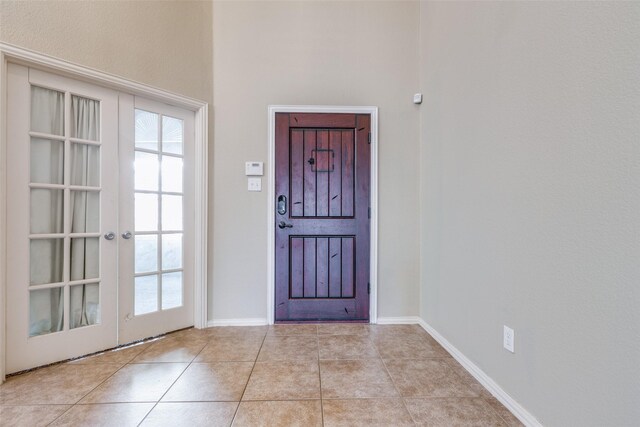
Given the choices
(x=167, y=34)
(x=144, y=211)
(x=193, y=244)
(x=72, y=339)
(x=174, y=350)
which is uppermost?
(x=167, y=34)

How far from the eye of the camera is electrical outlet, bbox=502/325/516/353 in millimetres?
1456

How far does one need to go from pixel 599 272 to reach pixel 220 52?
2.98 meters

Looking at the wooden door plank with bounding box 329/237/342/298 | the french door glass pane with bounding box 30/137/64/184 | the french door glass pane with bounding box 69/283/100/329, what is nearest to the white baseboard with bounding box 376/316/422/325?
the wooden door plank with bounding box 329/237/342/298

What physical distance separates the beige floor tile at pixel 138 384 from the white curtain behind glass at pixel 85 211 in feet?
1.78

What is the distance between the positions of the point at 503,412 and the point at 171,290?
7.95 feet

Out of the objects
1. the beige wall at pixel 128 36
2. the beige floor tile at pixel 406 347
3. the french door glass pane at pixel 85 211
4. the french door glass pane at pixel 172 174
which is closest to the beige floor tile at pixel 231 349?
the beige floor tile at pixel 406 347

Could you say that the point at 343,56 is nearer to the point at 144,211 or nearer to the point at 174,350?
the point at 144,211

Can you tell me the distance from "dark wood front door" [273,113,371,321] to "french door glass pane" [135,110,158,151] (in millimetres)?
989

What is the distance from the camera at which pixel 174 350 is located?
6.92 feet

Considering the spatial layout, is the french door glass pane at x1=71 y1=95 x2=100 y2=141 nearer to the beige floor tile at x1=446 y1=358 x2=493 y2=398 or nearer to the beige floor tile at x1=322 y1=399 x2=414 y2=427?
the beige floor tile at x1=322 y1=399 x2=414 y2=427

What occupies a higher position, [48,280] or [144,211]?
[144,211]

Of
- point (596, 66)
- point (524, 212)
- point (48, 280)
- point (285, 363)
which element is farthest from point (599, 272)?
point (48, 280)

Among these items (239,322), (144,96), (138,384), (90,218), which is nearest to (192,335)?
(239,322)

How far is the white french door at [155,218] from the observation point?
218cm
